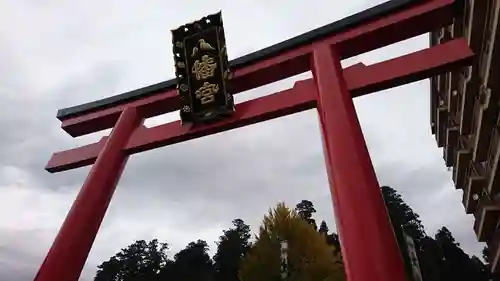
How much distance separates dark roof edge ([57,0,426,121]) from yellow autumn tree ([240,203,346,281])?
9557 mm

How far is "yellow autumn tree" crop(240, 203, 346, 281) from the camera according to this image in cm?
1426

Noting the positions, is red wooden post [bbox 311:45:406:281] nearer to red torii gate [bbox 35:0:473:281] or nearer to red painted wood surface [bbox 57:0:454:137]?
red torii gate [bbox 35:0:473:281]

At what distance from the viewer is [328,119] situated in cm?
436

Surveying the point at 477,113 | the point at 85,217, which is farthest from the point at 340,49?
the point at 85,217

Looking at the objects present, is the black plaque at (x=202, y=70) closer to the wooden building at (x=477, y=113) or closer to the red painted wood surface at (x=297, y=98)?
the red painted wood surface at (x=297, y=98)

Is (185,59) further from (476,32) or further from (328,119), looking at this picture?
(476,32)

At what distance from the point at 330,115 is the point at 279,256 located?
1196 centimetres

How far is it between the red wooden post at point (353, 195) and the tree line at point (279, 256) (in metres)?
9.61

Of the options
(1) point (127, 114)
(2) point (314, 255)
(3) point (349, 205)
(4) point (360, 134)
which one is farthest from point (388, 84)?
(2) point (314, 255)

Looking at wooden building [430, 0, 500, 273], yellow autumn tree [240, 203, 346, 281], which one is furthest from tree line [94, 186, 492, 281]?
wooden building [430, 0, 500, 273]

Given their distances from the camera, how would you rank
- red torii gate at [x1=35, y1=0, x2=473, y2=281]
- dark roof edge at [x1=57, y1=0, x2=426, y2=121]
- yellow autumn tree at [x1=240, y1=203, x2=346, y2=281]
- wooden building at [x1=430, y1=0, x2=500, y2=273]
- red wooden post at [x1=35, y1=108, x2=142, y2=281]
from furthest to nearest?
yellow autumn tree at [x1=240, y1=203, x2=346, y2=281] < dark roof edge at [x1=57, y1=0, x2=426, y2=121] < wooden building at [x1=430, y1=0, x2=500, y2=273] < red wooden post at [x1=35, y1=108, x2=142, y2=281] < red torii gate at [x1=35, y1=0, x2=473, y2=281]

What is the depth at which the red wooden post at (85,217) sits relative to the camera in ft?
15.1

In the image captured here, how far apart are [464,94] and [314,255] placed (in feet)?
32.7

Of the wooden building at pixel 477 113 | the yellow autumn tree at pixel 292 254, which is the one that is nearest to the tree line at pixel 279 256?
the yellow autumn tree at pixel 292 254
